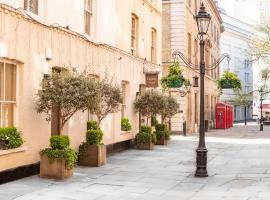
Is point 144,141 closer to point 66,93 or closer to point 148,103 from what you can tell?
point 148,103

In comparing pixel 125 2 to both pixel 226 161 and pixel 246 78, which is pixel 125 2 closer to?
pixel 226 161

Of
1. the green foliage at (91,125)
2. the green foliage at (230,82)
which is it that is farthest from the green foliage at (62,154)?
the green foliage at (230,82)

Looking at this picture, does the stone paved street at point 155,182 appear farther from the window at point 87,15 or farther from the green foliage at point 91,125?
the window at point 87,15

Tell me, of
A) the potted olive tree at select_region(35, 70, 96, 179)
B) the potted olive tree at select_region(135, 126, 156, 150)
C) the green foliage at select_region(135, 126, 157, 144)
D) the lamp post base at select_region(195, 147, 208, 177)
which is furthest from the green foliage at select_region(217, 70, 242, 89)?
the potted olive tree at select_region(35, 70, 96, 179)

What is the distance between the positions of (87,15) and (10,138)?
6.78 m

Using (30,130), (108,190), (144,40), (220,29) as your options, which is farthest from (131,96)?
(220,29)

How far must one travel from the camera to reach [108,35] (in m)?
18.9

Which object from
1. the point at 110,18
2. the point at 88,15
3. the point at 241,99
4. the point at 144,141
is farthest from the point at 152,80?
the point at 241,99

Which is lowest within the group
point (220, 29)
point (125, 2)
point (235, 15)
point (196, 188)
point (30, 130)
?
point (196, 188)

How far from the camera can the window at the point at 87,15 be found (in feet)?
56.6

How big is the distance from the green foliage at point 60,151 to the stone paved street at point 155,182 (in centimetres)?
50

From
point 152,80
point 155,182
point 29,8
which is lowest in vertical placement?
point 155,182

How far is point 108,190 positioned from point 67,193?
3.38 ft

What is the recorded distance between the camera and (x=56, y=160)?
1254cm
